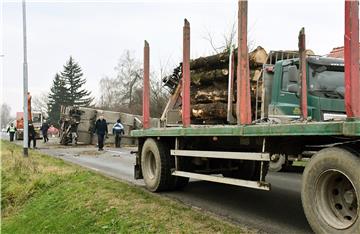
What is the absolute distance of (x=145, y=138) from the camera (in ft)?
31.8

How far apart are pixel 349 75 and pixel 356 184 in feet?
3.43

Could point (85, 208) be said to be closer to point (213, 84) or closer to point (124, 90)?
point (213, 84)

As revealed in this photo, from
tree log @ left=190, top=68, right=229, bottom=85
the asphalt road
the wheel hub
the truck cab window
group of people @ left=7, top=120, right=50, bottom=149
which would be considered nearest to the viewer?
the wheel hub

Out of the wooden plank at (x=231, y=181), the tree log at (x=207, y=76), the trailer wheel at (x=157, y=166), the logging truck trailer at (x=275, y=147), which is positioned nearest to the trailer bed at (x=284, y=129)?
the logging truck trailer at (x=275, y=147)

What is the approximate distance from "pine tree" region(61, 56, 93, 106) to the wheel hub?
246ft

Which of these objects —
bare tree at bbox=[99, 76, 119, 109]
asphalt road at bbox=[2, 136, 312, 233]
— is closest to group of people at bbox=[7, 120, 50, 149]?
asphalt road at bbox=[2, 136, 312, 233]

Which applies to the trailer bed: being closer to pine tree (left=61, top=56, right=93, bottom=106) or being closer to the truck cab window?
the truck cab window

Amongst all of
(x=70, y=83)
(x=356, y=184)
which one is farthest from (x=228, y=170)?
(x=70, y=83)

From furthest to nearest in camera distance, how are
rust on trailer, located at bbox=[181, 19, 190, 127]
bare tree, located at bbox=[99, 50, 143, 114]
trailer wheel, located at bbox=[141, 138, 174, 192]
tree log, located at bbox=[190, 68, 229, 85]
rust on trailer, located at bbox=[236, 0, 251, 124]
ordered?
bare tree, located at bbox=[99, 50, 143, 114] < tree log, located at bbox=[190, 68, 229, 85] < trailer wheel, located at bbox=[141, 138, 174, 192] < rust on trailer, located at bbox=[181, 19, 190, 127] < rust on trailer, located at bbox=[236, 0, 251, 124]

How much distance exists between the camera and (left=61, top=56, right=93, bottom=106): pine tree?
3096 inches

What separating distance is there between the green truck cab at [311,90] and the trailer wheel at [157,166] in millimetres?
2007

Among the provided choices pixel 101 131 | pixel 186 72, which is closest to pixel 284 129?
pixel 186 72

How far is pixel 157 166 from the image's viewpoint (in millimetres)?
8977

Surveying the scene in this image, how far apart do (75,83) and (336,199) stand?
77314mm
